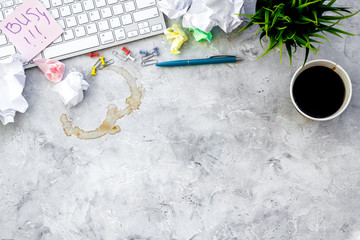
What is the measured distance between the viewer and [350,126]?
814mm

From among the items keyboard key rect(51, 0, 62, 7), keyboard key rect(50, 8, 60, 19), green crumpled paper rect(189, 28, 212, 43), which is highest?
keyboard key rect(51, 0, 62, 7)

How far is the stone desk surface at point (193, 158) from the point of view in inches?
32.1

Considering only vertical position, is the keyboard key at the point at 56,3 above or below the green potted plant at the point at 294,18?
above

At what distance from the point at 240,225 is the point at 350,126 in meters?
0.34

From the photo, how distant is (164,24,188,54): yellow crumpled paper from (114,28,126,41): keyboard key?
3.8 inches

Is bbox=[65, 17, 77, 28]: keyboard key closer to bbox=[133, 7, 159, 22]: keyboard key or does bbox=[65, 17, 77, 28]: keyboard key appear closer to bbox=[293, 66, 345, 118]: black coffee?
bbox=[133, 7, 159, 22]: keyboard key

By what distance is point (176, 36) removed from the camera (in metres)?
0.81

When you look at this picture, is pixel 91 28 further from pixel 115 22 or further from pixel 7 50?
pixel 7 50

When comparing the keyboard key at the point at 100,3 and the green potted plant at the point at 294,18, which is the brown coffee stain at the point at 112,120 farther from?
the green potted plant at the point at 294,18

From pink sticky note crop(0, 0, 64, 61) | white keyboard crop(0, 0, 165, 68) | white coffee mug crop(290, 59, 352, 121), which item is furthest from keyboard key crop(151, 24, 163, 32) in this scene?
white coffee mug crop(290, 59, 352, 121)

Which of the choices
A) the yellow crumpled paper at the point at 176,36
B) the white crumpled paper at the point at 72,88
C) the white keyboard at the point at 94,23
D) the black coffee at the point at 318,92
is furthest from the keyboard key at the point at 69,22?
the black coffee at the point at 318,92

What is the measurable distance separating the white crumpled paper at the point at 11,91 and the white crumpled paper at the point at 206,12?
35 centimetres

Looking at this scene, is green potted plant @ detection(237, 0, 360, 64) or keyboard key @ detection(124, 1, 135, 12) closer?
green potted plant @ detection(237, 0, 360, 64)

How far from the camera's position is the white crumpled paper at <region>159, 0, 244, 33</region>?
0.78m
